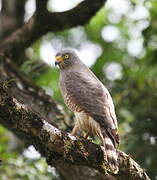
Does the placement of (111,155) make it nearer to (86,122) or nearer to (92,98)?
(86,122)

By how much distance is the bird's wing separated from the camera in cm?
592

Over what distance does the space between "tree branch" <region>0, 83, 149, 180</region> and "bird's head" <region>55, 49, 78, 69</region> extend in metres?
2.34

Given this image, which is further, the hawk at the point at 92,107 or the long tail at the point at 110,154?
the hawk at the point at 92,107

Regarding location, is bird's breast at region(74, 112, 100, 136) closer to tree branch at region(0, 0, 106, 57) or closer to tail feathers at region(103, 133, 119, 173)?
tail feathers at region(103, 133, 119, 173)

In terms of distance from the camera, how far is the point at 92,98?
6.23 m

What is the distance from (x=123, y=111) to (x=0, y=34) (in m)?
2.37

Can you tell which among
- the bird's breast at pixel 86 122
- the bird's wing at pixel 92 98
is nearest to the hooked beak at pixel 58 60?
the bird's wing at pixel 92 98

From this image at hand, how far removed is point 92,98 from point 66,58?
162 centimetres

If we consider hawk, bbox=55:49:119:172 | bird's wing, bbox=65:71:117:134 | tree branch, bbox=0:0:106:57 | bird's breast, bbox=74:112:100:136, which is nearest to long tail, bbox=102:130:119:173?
hawk, bbox=55:49:119:172

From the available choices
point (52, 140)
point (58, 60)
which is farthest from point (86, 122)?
point (58, 60)

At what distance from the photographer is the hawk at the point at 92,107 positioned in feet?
18.5

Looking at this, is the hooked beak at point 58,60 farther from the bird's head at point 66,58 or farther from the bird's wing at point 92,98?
the bird's wing at point 92,98

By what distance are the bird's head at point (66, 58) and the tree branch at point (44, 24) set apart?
0.42m

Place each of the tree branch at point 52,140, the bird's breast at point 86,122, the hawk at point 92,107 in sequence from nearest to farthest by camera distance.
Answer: the tree branch at point 52,140 → the hawk at point 92,107 → the bird's breast at point 86,122
